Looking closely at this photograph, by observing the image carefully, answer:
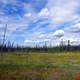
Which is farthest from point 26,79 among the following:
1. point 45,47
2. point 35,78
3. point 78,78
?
point 45,47

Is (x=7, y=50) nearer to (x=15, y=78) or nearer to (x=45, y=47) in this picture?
(x=45, y=47)

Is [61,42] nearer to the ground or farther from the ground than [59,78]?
farther from the ground

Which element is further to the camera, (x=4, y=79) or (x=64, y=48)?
Answer: (x=64, y=48)

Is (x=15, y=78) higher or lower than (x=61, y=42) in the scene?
lower

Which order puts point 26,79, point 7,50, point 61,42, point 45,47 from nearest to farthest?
point 26,79 < point 7,50 < point 61,42 < point 45,47

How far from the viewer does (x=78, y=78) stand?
22.5 metres

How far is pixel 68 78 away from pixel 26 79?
14.7ft

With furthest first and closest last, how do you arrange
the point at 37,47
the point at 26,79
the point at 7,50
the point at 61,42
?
the point at 37,47
the point at 61,42
the point at 7,50
the point at 26,79

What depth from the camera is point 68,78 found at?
22.8 meters

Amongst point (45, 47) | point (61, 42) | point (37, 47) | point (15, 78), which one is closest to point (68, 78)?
point (15, 78)

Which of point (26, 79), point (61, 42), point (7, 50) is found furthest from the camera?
point (61, 42)

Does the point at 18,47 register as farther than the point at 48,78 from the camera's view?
Yes

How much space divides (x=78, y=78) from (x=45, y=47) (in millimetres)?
106660

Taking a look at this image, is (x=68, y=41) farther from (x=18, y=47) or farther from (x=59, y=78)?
(x=59, y=78)
